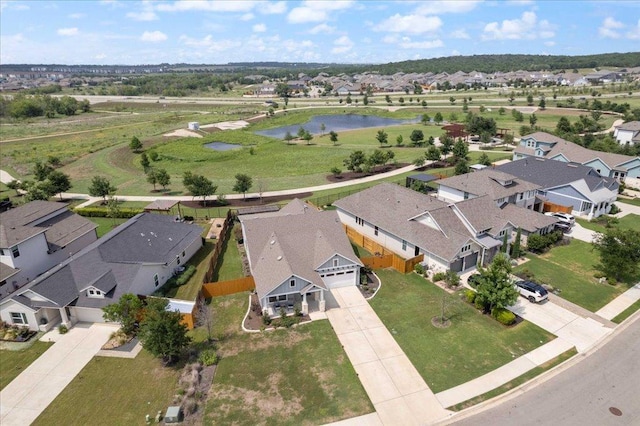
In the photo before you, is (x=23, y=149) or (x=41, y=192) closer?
(x=41, y=192)

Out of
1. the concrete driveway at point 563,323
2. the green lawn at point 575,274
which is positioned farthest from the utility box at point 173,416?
the green lawn at point 575,274

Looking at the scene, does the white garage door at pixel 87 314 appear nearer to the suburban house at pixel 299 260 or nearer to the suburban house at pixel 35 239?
the suburban house at pixel 35 239

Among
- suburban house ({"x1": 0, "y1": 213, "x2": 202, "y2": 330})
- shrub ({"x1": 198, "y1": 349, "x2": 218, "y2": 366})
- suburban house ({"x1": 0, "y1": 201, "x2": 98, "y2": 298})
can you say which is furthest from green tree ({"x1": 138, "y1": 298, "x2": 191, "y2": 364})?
suburban house ({"x1": 0, "y1": 201, "x2": 98, "y2": 298})

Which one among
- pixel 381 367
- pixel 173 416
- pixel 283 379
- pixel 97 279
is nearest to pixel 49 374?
pixel 97 279

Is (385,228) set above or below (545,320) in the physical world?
above

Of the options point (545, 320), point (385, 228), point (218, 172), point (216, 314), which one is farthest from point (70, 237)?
point (545, 320)

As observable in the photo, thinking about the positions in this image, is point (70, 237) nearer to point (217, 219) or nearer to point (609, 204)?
point (217, 219)

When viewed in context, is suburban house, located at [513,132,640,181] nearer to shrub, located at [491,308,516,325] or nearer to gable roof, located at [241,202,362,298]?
shrub, located at [491,308,516,325]
